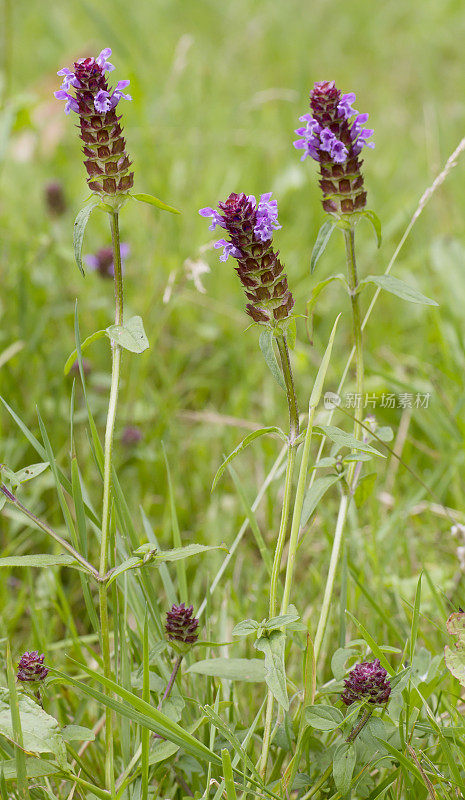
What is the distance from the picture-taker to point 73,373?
2.52m

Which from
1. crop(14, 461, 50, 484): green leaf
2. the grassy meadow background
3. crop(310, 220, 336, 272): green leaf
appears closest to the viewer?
crop(14, 461, 50, 484): green leaf

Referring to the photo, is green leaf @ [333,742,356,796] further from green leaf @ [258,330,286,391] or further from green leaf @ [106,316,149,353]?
green leaf @ [106,316,149,353]

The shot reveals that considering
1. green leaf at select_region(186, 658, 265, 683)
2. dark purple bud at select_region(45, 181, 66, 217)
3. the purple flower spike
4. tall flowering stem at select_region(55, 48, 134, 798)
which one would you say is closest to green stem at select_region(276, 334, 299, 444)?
tall flowering stem at select_region(55, 48, 134, 798)

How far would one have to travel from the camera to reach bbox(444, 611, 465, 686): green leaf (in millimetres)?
1197

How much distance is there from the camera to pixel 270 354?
1.17 metres

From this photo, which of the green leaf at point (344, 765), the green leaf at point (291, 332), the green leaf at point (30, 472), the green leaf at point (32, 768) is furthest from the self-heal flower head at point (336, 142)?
the green leaf at point (32, 768)

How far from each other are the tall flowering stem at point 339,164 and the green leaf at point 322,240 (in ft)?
0.06

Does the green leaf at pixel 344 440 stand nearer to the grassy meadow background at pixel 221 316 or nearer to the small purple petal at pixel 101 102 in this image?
the grassy meadow background at pixel 221 316

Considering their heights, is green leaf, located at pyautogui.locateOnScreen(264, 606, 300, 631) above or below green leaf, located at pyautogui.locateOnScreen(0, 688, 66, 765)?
above

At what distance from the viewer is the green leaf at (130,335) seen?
110 cm

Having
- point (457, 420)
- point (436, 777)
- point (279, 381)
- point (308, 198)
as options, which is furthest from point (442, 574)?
point (308, 198)

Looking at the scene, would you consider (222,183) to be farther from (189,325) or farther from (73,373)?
(73,373)

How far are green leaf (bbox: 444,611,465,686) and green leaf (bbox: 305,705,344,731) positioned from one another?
22 centimetres

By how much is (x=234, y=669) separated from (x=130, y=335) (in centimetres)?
55
